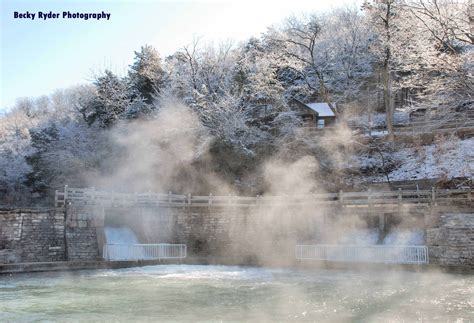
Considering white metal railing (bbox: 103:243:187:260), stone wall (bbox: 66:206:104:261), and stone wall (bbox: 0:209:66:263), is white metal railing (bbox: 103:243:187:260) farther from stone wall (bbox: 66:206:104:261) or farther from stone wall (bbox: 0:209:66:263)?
stone wall (bbox: 0:209:66:263)

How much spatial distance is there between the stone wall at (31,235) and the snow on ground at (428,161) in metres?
17.1

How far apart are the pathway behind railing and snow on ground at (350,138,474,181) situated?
3533 mm

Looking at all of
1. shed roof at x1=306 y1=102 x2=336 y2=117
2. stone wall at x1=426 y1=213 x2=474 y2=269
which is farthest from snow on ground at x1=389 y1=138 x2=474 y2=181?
stone wall at x1=426 y1=213 x2=474 y2=269

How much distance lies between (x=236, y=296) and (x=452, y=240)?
32.4ft

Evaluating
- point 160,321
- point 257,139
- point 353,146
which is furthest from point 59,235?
point 353,146

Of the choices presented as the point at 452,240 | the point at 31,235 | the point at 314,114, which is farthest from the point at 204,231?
the point at 314,114

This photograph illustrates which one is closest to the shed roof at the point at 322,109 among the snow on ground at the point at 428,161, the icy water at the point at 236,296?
the snow on ground at the point at 428,161

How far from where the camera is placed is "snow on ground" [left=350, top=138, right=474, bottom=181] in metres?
23.5

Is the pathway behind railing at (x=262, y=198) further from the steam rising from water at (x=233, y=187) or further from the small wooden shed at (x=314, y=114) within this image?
the small wooden shed at (x=314, y=114)

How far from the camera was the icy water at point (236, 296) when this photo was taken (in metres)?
9.27

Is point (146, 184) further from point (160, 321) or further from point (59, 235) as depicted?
point (160, 321)

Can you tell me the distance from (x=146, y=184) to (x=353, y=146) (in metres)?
13.2

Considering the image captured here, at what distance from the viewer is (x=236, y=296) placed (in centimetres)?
1155

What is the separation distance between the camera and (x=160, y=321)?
8.73 m
